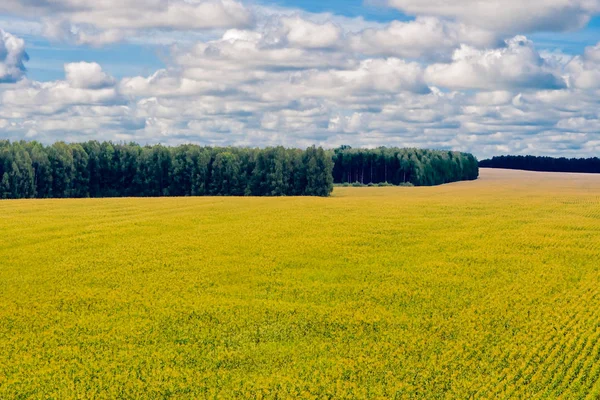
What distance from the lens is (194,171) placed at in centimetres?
12194

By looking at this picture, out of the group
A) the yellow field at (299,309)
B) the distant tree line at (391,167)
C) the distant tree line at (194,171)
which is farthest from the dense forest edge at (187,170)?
the yellow field at (299,309)

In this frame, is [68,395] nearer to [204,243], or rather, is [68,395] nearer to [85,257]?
[85,257]

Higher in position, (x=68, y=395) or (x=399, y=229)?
(x=399, y=229)

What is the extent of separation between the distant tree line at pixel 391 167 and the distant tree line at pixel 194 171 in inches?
1803

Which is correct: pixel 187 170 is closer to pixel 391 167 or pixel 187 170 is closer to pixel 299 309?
pixel 391 167

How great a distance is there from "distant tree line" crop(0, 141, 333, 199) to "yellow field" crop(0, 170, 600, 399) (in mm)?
73319

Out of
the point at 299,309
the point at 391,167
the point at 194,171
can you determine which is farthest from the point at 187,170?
the point at 299,309

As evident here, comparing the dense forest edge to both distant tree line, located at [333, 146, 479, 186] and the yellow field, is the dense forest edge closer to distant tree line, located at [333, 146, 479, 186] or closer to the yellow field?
distant tree line, located at [333, 146, 479, 186]

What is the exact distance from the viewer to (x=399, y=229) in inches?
1665

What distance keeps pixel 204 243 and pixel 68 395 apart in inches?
770

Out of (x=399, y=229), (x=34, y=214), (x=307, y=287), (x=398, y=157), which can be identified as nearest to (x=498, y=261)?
(x=399, y=229)

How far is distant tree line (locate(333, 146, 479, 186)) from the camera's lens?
536 feet

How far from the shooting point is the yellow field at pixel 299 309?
20.1m

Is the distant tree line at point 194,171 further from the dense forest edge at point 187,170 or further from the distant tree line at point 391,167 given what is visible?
the distant tree line at point 391,167
